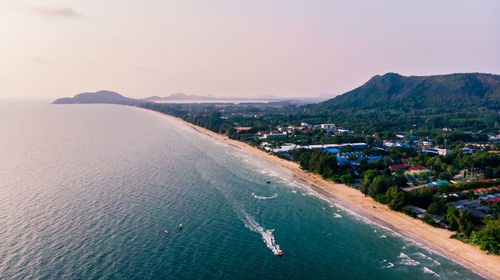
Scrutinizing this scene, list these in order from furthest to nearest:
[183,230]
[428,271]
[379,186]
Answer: [379,186] < [183,230] < [428,271]

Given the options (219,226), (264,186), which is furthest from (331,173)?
(219,226)

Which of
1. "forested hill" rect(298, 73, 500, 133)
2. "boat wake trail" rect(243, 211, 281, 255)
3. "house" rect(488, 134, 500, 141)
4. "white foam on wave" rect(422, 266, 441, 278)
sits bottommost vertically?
"white foam on wave" rect(422, 266, 441, 278)

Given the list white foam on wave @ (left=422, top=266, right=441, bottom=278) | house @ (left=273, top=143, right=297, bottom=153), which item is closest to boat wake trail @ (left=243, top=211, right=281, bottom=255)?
white foam on wave @ (left=422, top=266, right=441, bottom=278)

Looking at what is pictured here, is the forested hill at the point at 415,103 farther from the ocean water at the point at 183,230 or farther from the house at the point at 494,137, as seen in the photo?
the ocean water at the point at 183,230

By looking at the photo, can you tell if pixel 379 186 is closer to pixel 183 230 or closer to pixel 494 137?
pixel 183 230

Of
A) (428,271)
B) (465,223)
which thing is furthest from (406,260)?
(465,223)

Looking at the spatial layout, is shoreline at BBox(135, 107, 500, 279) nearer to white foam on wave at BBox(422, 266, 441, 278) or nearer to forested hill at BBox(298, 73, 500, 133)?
white foam on wave at BBox(422, 266, 441, 278)
